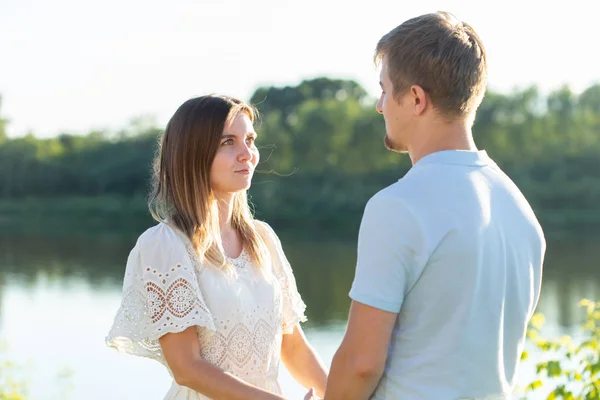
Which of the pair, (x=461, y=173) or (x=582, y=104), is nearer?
(x=461, y=173)

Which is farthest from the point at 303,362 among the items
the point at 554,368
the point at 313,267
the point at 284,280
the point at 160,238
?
the point at 313,267

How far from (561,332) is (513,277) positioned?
12.7 m

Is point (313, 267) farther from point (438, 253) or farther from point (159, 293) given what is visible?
point (438, 253)

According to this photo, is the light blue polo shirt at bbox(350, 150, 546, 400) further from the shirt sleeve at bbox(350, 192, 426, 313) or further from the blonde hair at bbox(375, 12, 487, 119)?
the blonde hair at bbox(375, 12, 487, 119)

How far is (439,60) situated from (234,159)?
2.42ft

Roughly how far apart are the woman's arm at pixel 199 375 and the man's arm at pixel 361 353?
0.44 metres

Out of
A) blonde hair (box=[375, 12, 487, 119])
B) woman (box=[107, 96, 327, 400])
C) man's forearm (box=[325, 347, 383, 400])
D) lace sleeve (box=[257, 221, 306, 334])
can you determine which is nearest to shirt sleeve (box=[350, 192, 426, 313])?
man's forearm (box=[325, 347, 383, 400])

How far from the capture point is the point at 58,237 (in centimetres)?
2947

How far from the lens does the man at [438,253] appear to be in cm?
147

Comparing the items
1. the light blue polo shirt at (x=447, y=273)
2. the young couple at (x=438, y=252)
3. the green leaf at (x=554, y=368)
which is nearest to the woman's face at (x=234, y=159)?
the young couple at (x=438, y=252)

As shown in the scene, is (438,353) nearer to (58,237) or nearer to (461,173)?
(461,173)

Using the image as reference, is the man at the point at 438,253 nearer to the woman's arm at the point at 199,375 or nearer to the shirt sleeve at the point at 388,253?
the shirt sleeve at the point at 388,253

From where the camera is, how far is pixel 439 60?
5.00 ft

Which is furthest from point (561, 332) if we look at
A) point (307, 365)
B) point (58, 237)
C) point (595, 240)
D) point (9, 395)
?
point (58, 237)
